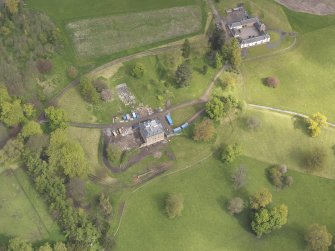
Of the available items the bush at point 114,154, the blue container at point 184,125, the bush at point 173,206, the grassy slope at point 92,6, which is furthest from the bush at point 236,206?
the grassy slope at point 92,6

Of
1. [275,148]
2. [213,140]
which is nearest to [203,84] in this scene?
[213,140]

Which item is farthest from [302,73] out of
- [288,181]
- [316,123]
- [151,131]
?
[151,131]

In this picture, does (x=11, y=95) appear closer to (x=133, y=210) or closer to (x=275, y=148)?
(x=133, y=210)

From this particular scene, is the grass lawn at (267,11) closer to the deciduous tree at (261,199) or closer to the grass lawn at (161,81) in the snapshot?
the grass lawn at (161,81)

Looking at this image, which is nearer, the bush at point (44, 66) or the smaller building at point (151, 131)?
the smaller building at point (151, 131)

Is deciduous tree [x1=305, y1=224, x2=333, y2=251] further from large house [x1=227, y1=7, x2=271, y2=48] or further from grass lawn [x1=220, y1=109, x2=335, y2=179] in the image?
large house [x1=227, y1=7, x2=271, y2=48]
